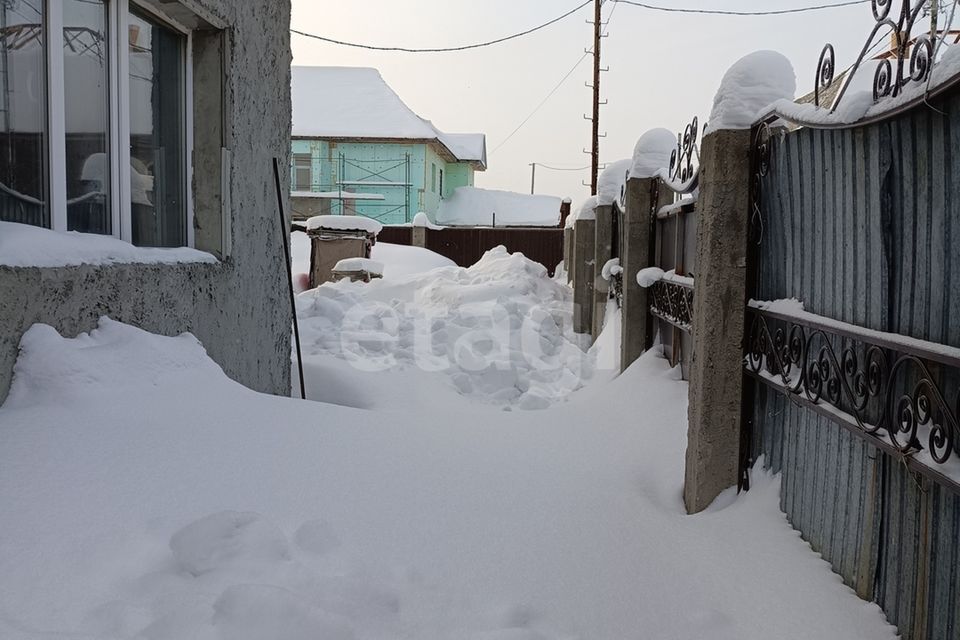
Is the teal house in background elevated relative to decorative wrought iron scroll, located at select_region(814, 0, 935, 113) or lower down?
elevated

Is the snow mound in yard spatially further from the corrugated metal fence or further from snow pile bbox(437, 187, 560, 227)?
snow pile bbox(437, 187, 560, 227)

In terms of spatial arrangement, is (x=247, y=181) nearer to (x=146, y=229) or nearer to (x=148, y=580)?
(x=146, y=229)

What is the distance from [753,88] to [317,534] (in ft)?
7.49

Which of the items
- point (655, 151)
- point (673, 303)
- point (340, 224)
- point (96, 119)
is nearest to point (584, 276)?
point (655, 151)

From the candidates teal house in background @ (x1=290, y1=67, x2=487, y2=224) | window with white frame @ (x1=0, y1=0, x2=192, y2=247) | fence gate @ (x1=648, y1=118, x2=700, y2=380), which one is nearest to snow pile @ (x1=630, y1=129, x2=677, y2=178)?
fence gate @ (x1=648, y1=118, x2=700, y2=380)

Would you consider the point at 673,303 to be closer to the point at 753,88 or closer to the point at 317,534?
the point at 753,88

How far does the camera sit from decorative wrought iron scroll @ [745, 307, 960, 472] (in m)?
1.79

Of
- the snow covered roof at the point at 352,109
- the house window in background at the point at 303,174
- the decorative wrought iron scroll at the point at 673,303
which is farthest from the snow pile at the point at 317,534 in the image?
the snow covered roof at the point at 352,109

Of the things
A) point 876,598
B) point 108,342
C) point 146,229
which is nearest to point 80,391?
point 108,342

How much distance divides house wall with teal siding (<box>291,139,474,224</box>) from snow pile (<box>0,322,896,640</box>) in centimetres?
2498

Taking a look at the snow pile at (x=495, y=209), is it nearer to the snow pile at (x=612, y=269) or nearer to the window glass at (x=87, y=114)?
the snow pile at (x=612, y=269)

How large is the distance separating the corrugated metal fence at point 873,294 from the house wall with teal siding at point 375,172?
84.5 ft

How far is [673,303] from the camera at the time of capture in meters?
4.93

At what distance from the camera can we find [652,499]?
3428mm
